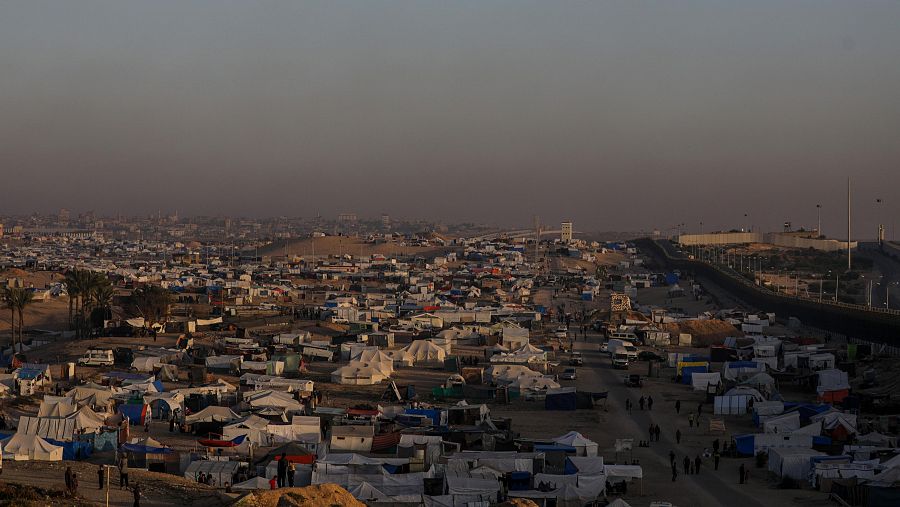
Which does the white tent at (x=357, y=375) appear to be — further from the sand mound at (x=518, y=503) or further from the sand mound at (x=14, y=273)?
the sand mound at (x=14, y=273)

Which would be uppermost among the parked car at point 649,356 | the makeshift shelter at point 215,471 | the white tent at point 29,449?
the white tent at point 29,449

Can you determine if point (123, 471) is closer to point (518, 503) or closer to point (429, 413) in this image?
point (518, 503)

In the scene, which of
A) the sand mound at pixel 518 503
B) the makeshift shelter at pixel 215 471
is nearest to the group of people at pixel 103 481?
the makeshift shelter at pixel 215 471

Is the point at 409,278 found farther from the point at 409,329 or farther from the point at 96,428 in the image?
the point at 96,428

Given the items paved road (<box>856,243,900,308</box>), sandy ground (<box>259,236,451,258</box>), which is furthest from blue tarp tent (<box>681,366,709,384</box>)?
sandy ground (<box>259,236,451,258</box>)

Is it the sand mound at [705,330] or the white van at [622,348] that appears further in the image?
the sand mound at [705,330]

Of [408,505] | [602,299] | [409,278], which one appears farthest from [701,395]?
[409,278]
